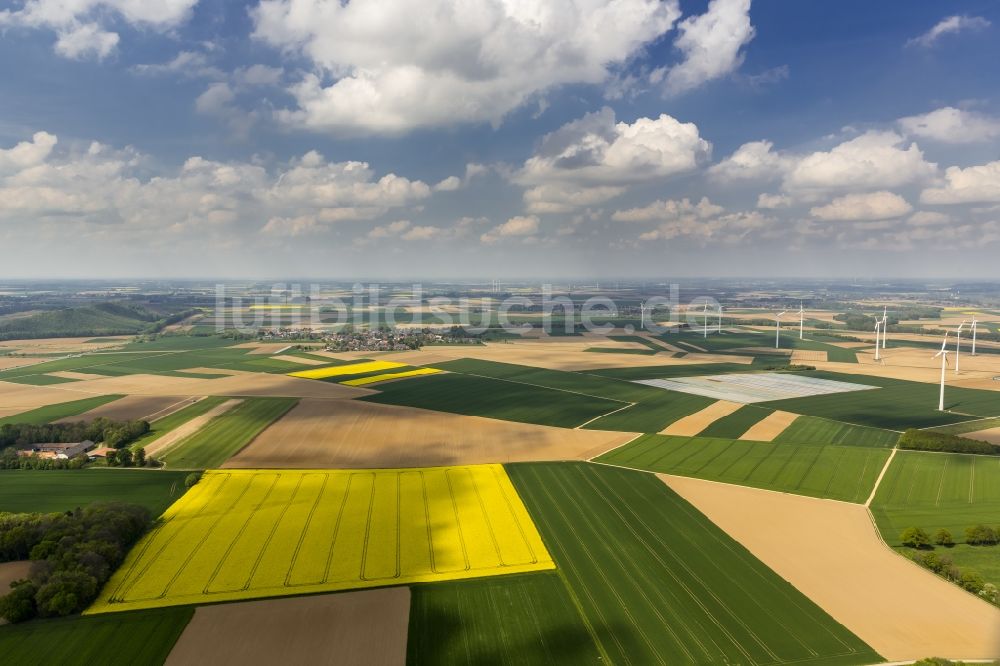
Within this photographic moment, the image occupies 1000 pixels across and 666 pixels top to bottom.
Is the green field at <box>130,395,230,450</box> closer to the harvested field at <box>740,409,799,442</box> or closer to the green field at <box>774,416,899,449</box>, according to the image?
the harvested field at <box>740,409,799,442</box>

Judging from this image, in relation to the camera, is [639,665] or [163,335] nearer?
[639,665]

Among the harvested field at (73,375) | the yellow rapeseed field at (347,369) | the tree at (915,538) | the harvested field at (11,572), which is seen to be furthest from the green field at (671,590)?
the harvested field at (73,375)

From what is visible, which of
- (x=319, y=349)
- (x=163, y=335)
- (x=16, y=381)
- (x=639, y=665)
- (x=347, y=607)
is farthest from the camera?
(x=163, y=335)

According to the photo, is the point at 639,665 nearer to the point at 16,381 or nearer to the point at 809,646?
the point at 809,646

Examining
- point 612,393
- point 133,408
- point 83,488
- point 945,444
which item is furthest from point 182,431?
point 945,444

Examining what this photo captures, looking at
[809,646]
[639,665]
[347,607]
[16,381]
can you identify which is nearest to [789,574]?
[809,646]

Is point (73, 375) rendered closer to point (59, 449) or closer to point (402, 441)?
point (59, 449)
